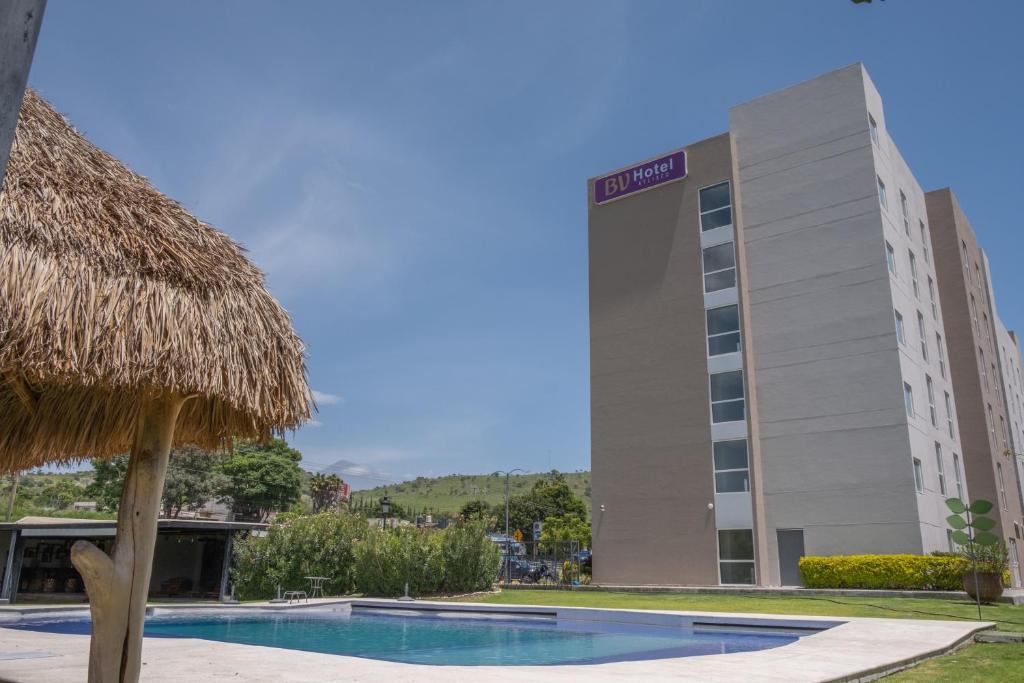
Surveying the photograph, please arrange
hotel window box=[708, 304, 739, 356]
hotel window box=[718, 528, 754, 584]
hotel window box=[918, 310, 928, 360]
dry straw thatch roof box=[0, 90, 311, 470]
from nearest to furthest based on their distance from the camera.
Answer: dry straw thatch roof box=[0, 90, 311, 470]
hotel window box=[718, 528, 754, 584]
hotel window box=[708, 304, 739, 356]
hotel window box=[918, 310, 928, 360]

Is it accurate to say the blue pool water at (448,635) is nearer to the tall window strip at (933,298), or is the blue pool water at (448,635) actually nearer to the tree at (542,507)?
the tall window strip at (933,298)

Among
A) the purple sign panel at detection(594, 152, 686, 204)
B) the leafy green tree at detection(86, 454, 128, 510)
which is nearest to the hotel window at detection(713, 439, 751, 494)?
the purple sign panel at detection(594, 152, 686, 204)

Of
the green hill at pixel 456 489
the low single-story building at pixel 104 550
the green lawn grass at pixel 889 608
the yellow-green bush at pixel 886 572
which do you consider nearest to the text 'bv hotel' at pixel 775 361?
the yellow-green bush at pixel 886 572

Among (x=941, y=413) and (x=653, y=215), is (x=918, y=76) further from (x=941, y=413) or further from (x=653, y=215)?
(x=941, y=413)

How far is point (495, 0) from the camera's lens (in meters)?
12.5

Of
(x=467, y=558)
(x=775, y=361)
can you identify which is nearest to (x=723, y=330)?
(x=775, y=361)

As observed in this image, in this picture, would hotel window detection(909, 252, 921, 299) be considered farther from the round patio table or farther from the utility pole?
the utility pole

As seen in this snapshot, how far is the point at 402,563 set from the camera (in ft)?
71.8

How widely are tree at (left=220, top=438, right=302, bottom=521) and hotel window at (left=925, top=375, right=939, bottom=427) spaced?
46008 mm

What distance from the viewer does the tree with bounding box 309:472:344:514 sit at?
6517cm

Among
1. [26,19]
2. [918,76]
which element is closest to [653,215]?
[918,76]

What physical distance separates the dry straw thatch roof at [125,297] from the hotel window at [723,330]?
21105mm

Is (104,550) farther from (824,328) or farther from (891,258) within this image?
(891,258)

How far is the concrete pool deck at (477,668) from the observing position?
695 centimetres
